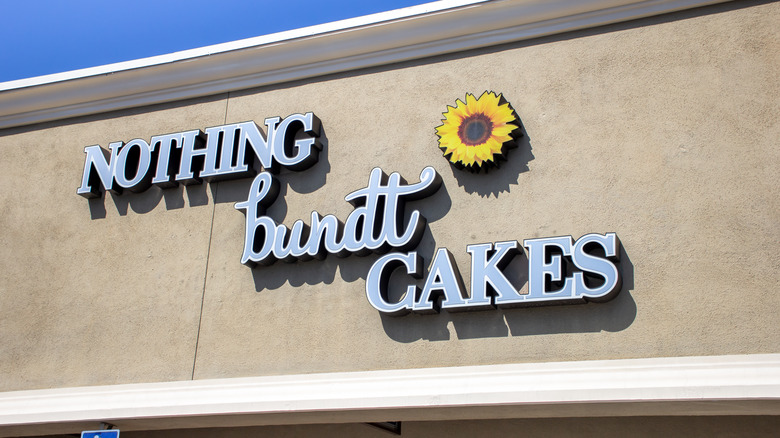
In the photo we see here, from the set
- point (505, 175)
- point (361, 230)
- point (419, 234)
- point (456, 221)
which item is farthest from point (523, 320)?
point (361, 230)

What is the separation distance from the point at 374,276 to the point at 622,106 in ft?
10.4

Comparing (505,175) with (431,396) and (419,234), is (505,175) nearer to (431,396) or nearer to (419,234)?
(419,234)

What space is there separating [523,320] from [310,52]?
14.1ft

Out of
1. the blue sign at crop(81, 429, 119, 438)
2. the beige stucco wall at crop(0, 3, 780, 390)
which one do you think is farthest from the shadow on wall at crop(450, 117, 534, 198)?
the blue sign at crop(81, 429, 119, 438)

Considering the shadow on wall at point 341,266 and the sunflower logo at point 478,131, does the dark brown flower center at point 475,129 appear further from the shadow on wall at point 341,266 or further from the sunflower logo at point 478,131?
the shadow on wall at point 341,266

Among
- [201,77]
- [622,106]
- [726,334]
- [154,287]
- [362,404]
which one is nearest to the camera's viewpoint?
[726,334]

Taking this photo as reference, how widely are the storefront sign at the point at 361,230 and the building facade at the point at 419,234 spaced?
0.10 ft

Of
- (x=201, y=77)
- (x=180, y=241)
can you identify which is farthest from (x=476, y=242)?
(x=201, y=77)

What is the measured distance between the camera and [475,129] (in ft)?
28.7

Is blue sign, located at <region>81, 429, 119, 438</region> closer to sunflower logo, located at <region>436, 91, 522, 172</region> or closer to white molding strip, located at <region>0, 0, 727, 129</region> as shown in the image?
white molding strip, located at <region>0, 0, 727, 129</region>

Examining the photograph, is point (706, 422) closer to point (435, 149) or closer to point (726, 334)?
point (726, 334)

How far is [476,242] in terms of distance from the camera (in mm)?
8406

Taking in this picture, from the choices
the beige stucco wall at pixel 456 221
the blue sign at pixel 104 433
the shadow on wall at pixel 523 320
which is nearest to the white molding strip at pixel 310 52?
the beige stucco wall at pixel 456 221

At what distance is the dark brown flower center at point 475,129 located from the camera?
8664 millimetres
